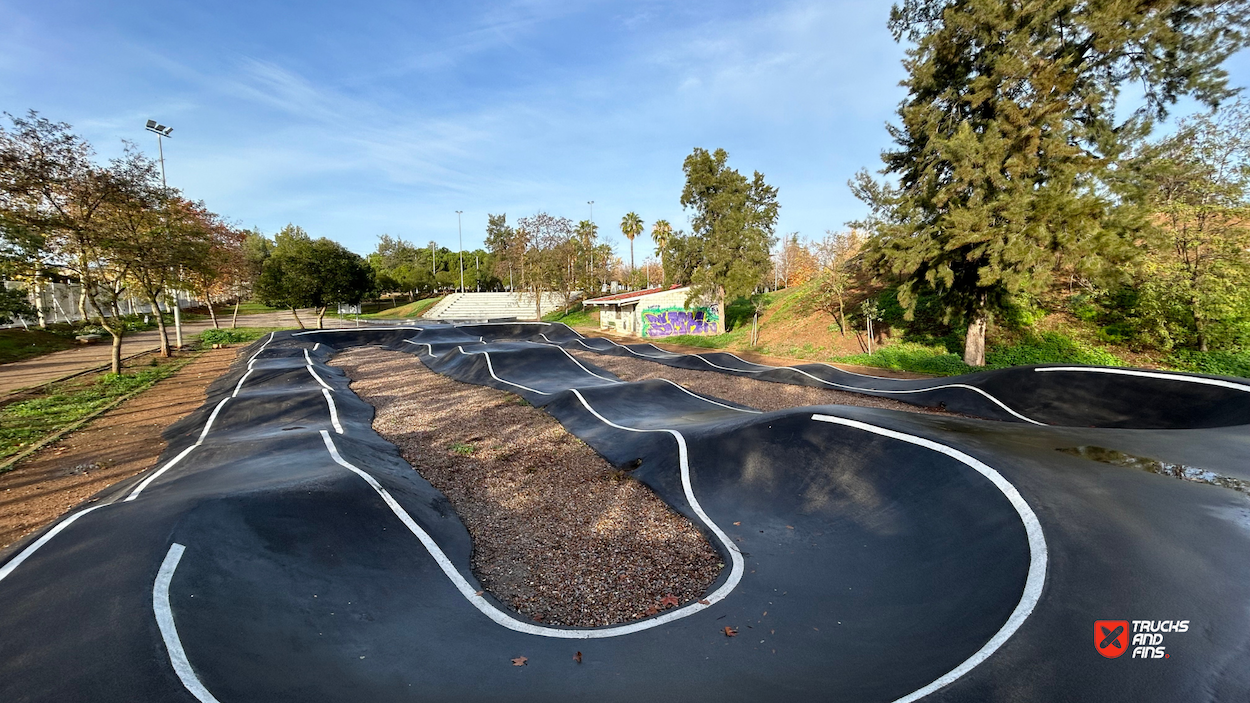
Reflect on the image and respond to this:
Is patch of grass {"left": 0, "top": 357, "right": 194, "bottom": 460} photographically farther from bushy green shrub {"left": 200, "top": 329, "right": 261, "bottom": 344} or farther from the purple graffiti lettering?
the purple graffiti lettering

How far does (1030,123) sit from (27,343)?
43583mm

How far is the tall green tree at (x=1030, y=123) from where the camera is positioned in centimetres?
1165

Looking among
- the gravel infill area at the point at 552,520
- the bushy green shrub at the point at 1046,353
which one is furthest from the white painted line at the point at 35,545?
the bushy green shrub at the point at 1046,353

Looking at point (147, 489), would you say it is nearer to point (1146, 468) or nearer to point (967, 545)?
point (967, 545)

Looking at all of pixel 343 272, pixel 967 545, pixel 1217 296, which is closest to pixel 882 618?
pixel 967 545

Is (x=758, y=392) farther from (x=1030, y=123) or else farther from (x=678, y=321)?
(x=678, y=321)

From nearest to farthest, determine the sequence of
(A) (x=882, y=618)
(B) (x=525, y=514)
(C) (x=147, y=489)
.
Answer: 1. (A) (x=882, y=618)
2. (C) (x=147, y=489)
3. (B) (x=525, y=514)

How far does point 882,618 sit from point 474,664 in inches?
123

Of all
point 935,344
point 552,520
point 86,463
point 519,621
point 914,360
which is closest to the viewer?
point 519,621

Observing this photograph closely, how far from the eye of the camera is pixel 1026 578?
10.2 ft

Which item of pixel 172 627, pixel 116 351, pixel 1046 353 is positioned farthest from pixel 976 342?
pixel 116 351

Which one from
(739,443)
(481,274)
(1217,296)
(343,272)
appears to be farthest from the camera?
(481,274)

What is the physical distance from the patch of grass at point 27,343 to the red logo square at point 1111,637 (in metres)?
33.6

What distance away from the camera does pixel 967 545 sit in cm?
387
